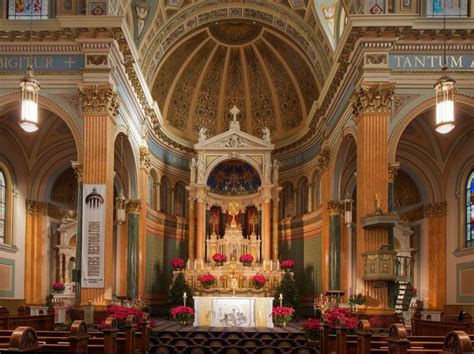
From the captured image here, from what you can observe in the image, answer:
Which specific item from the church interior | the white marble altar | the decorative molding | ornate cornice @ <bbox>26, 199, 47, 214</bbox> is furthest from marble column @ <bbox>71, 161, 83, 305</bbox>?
ornate cornice @ <bbox>26, 199, 47, 214</bbox>

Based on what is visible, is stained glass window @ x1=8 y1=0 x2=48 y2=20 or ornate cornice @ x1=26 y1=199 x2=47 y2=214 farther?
ornate cornice @ x1=26 y1=199 x2=47 y2=214

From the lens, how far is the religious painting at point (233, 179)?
91.8ft

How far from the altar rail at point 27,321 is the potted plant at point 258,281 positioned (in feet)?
29.7

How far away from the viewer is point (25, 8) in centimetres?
1781

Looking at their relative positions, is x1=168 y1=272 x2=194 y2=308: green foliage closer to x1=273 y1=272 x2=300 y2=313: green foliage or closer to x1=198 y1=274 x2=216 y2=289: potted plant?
x1=198 y1=274 x2=216 y2=289: potted plant

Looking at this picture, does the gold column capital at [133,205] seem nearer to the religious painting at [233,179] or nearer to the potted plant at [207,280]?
the potted plant at [207,280]

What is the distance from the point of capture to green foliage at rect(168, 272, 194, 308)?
2356cm

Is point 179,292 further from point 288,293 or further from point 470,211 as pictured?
point 470,211

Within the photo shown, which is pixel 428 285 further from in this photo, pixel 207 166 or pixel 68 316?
pixel 68 316

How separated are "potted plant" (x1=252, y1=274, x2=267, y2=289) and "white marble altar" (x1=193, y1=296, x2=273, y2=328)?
368 cm

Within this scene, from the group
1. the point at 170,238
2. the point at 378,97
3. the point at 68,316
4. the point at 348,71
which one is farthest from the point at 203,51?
the point at 68,316

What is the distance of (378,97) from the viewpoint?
54.0ft

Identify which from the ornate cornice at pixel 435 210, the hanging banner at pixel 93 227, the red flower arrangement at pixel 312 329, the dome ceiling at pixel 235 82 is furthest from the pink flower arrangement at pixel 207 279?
the red flower arrangement at pixel 312 329

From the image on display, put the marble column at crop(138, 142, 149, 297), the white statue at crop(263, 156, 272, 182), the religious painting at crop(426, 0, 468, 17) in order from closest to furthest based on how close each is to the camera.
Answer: the religious painting at crop(426, 0, 468, 17) < the marble column at crop(138, 142, 149, 297) < the white statue at crop(263, 156, 272, 182)
